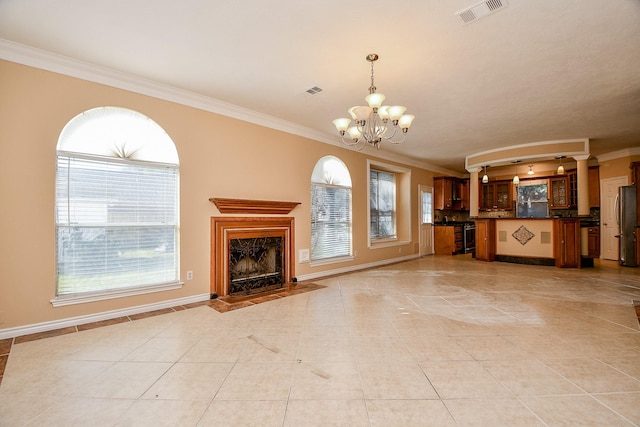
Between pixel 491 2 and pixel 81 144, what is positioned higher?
pixel 491 2

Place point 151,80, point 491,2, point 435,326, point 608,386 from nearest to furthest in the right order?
point 608,386 → point 491,2 → point 435,326 → point 151,80

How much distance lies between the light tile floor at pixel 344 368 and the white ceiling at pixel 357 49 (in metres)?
2.79

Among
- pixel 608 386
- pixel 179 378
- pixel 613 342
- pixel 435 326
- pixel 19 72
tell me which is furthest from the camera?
pixel 435 326

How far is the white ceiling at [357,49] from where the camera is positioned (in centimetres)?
230

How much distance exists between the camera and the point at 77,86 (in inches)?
122

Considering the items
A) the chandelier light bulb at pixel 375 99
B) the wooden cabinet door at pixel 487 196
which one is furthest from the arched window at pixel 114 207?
the wooden cabinet door at pixel 487 196

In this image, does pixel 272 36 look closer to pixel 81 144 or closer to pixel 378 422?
pixel 81 144

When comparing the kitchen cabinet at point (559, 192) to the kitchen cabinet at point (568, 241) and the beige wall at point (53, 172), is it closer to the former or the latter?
the kitchen cabinet at point (568, 241)

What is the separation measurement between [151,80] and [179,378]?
3331mm

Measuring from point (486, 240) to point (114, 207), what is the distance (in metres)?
7.81

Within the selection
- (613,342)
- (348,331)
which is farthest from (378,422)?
(613,342)

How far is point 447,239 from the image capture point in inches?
346

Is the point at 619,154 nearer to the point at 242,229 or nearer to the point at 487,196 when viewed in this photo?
the point at 487,196

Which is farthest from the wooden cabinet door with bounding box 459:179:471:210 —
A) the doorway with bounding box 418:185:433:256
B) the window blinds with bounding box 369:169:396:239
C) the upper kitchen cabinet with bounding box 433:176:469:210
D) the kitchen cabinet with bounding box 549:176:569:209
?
the window blinds with bounding box 369:169:396:239
